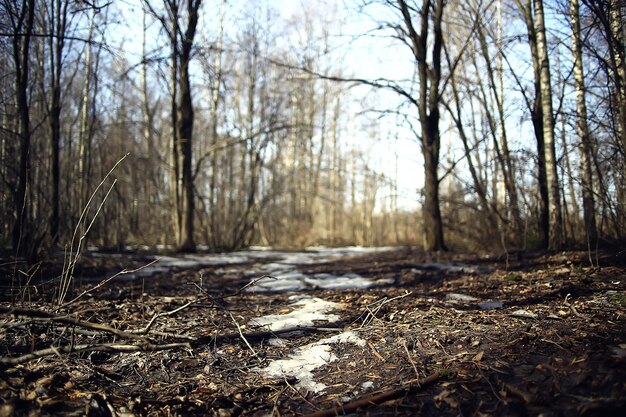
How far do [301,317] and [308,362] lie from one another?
3.22 feet

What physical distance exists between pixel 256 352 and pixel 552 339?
2.01 m

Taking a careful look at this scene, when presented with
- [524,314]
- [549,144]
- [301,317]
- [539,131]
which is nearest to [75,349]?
[301,317]

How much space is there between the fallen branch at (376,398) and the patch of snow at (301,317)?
131 cm

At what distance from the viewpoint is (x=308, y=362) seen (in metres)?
2.68

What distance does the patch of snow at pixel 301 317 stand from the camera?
11.2ft

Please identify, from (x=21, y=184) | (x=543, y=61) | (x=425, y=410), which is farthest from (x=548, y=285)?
(x=21, y=184)

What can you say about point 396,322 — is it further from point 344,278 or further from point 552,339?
point 344,278

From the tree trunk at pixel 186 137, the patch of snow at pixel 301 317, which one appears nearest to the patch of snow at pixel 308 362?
the patch of snow at pixel 301 317

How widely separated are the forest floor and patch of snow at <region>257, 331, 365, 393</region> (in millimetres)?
12

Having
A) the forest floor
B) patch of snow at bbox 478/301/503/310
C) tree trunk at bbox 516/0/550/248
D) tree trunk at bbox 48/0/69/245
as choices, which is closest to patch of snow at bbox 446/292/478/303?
the forest floor

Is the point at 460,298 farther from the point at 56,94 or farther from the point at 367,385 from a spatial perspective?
the point at 56,94

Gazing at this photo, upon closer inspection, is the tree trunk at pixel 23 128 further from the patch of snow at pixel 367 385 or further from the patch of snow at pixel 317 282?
the patch of snow at pixel 367 385

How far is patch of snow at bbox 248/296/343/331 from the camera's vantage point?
341 centimetres

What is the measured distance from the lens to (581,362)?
6.95 ft
